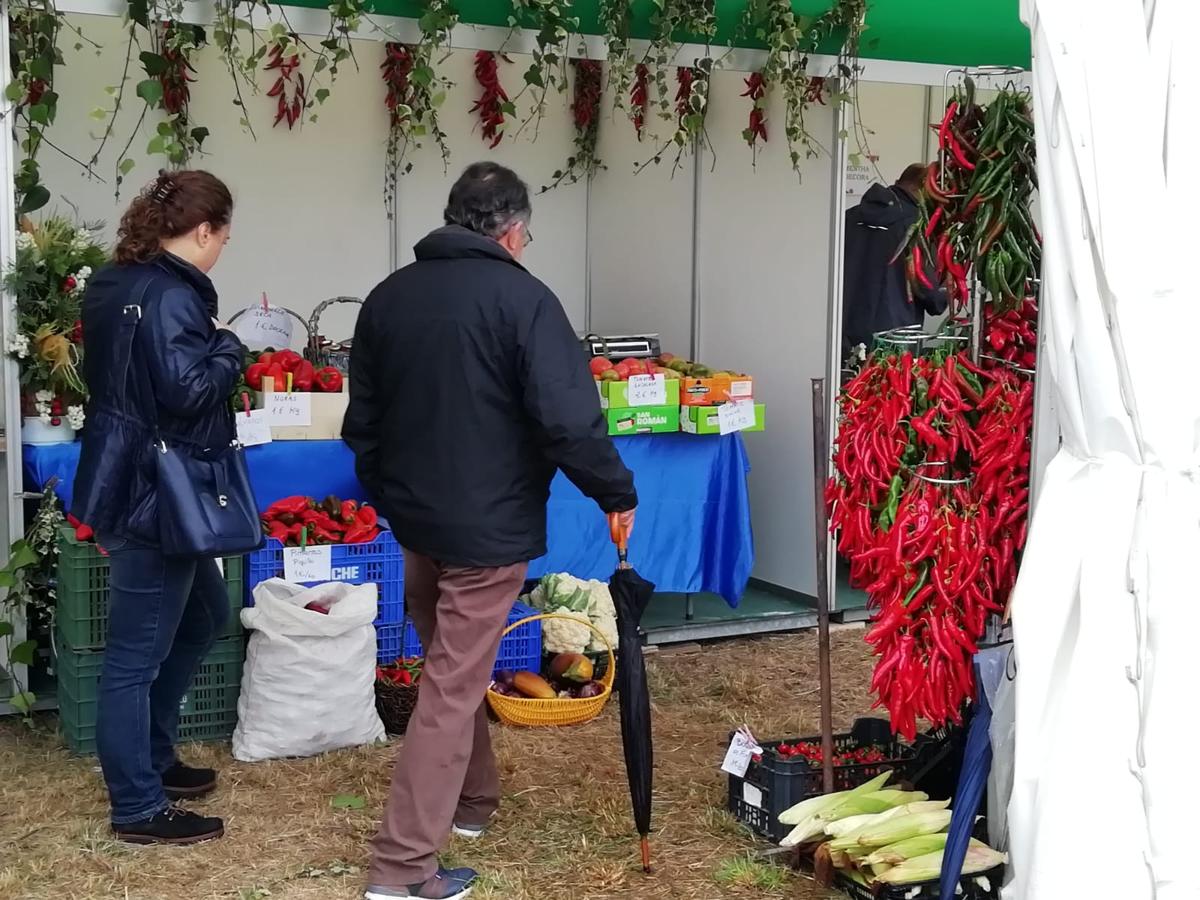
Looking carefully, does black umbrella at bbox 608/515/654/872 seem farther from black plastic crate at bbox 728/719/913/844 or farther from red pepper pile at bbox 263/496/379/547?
red pepper pile at bbox 263/496/379/547

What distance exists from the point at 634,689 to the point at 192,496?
119cm

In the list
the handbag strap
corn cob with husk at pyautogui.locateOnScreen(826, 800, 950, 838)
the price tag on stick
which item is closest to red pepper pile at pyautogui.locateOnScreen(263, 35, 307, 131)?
the price tag on stick

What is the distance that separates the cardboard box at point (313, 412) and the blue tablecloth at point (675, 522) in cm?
89

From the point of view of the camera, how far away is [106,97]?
6.45 m

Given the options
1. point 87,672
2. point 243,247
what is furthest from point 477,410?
point 243,247

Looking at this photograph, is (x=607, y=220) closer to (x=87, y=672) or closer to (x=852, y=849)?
(x=87, y=672)

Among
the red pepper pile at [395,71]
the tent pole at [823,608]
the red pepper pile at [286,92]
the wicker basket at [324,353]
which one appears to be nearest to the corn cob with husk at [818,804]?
the tent pole at [823,608]

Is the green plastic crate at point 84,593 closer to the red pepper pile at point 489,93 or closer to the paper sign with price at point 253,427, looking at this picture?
the paper sign with price at point 253,427

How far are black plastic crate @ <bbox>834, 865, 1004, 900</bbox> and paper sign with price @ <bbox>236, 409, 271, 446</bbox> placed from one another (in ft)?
8.39

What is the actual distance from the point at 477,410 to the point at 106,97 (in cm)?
402

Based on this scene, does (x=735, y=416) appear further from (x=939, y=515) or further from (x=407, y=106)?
(x=939, y=515)

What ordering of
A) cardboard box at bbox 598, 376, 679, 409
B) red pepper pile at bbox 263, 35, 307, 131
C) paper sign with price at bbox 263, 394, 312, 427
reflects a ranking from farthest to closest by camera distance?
red pepper pile at bbox 263, 35, 307, 131 < cardboard box at bbox 598, 376, 679, 409 < paper sign with price at bbox 263, 394, 312, 427

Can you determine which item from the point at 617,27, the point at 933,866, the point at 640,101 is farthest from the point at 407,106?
the point at 933,866

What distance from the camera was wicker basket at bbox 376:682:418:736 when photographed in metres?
4.53
